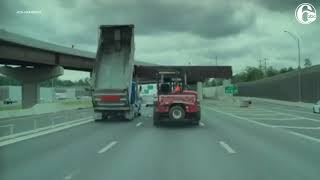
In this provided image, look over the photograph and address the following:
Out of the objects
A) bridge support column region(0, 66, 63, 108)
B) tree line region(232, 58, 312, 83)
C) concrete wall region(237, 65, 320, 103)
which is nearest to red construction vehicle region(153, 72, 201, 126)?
bridge support column region(0, 66, 63, 108)

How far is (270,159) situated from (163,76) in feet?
56.8

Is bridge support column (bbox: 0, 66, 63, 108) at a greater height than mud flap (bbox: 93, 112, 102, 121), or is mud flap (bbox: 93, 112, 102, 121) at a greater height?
bridge support column (bbox: 0, 66, 63, 108)

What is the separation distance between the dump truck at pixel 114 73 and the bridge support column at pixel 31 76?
1339 inches

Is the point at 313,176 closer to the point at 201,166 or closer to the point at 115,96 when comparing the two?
the point at 201,166

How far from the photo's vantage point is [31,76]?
6662 centimetres

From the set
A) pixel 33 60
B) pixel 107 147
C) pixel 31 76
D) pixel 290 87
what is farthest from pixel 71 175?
pixel 290 87

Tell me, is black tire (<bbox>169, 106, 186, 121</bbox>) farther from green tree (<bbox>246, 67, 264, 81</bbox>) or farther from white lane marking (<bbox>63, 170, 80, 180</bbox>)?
green tree (<bbox>246, 67, 264, 81</bbox>)

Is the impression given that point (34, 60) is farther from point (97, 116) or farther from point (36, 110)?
point (97, 116)

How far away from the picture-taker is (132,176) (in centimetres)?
1110

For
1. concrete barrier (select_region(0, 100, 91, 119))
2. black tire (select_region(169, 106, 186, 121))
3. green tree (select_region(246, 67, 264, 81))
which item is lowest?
concrete barrier (select_region(0, 100, 91, 119))

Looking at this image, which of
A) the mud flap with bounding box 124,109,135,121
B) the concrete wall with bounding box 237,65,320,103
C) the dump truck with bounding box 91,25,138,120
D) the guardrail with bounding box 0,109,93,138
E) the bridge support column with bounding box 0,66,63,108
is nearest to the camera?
the guardrail with bounding box 0,109,93,138

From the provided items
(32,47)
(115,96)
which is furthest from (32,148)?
(32,47)

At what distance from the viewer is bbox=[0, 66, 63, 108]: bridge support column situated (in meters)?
65.4

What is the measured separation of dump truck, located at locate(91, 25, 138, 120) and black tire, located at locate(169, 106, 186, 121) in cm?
441
